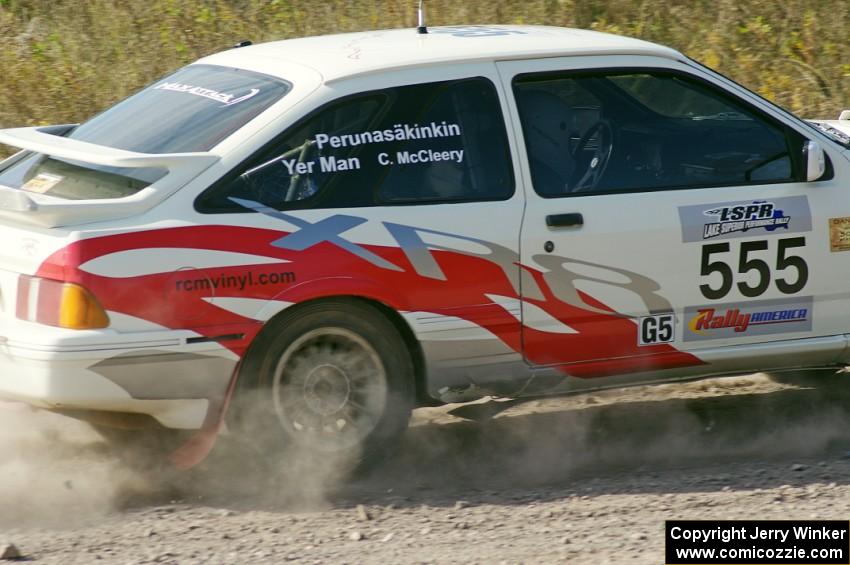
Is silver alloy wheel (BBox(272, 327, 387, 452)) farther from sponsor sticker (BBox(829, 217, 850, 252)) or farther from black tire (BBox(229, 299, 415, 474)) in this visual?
sponsor sticker (BBox(829, 217, 850, 252))

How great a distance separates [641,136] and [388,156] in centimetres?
120

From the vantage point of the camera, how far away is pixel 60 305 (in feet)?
14.1

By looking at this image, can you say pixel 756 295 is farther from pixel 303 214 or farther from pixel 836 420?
pixel 303 214

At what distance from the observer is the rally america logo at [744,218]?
517 cm

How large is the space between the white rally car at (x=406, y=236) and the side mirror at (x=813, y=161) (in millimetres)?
19

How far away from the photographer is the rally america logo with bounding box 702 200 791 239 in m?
5.17

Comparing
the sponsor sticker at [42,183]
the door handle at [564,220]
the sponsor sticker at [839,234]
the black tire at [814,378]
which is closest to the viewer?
the sponsor sticker at [42,183]

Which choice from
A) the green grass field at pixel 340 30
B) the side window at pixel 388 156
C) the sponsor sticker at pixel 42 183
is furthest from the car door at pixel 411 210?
the green grass field at pixel 340 30

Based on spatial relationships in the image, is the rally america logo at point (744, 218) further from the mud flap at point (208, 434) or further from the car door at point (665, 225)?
the mud flap at point (208, 434)

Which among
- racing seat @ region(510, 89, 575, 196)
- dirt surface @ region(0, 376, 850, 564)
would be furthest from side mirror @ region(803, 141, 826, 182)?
dirt surface @ region(0, 376, 850, 564)

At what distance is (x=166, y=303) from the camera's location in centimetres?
442

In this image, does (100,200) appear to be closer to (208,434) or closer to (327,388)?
(208,434)

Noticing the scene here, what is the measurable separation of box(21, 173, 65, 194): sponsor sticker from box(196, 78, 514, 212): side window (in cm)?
74

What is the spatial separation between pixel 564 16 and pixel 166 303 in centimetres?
763
